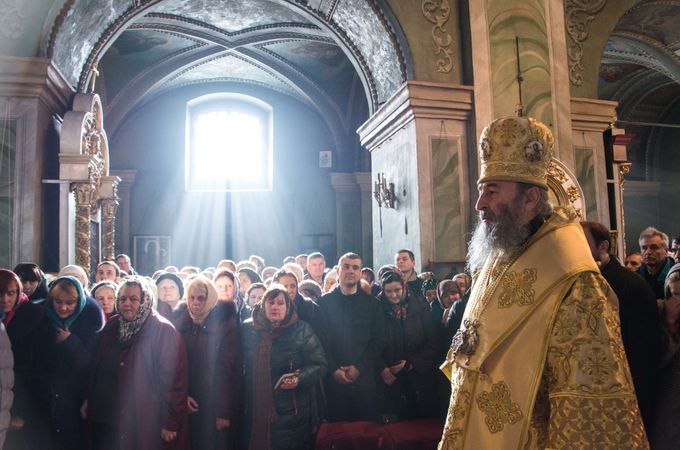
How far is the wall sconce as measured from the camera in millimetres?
9156

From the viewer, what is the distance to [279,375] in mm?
4137

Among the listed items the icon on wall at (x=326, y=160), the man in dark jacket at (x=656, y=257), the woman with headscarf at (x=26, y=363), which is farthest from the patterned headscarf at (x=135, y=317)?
the icon on wall at (x=326, y=160)

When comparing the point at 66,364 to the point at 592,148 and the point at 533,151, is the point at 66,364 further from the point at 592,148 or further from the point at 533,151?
the point at 592,148

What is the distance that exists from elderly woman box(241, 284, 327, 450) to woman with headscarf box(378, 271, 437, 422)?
0.66 meters

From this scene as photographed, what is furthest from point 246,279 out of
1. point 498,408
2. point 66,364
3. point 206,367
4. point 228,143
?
point 228,143

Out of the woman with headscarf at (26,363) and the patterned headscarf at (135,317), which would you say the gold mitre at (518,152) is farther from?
the woman with headscarf at (26,363)

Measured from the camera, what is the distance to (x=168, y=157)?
1639cm

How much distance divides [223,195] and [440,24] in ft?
31.0

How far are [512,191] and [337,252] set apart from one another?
14.1 meters

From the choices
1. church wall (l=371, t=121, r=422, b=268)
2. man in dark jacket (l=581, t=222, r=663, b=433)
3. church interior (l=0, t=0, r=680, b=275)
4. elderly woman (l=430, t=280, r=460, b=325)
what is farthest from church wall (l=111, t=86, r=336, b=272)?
man in dark jacket (l=581, t=222, r=663, b=433)

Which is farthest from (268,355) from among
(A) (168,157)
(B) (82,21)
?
(A) (168,157)

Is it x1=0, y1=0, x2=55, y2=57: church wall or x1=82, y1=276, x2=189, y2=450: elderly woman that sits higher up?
x1=0, y1=0, x2=55, y2=57: church wall

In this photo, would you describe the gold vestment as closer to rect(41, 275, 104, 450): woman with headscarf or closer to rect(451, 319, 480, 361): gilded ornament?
rect(451, 319, 480, 361): gilded ornament

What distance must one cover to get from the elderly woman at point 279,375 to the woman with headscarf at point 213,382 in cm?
10
